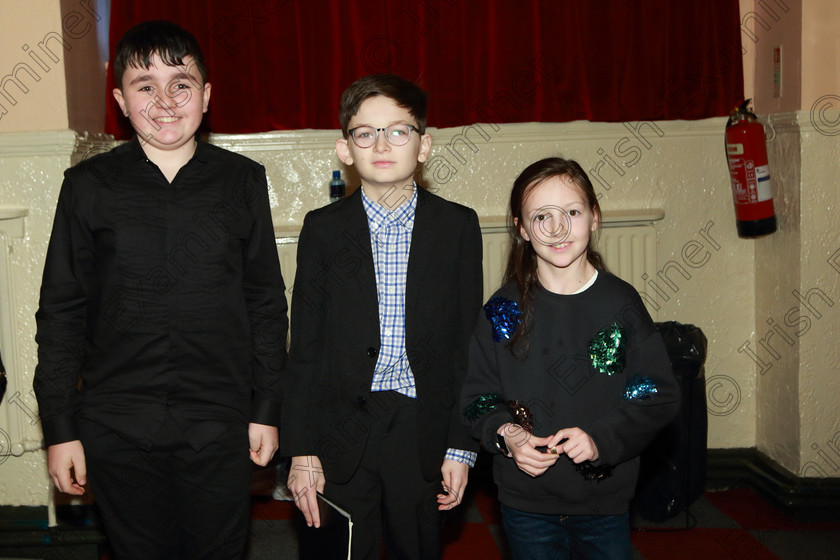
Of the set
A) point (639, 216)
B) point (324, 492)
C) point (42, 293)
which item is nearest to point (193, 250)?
point (42, 293)

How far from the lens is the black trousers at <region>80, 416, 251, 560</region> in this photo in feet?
5.51

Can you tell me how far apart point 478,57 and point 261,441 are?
1712 millimetres

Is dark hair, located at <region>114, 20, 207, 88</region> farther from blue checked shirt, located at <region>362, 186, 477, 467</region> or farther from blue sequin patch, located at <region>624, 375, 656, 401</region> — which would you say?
blue sequin patch, located at <region>624, 375, 656, 401</region>

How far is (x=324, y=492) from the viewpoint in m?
1.76

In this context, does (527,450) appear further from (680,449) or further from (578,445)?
(680,449)

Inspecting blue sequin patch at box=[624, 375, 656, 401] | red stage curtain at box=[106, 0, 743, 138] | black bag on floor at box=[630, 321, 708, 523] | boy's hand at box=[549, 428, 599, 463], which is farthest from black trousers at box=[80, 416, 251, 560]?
black bag on floor at box=[630, 321, 708, 523]

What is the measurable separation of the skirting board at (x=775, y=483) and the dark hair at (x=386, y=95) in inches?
77.2

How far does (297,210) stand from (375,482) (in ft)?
5.17

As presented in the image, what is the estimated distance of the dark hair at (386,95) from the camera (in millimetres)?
1771

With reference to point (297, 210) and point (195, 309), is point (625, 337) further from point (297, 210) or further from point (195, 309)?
point (297, 210)

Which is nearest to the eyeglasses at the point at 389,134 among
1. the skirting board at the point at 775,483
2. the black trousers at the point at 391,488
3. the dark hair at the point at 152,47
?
the dark hair at the point at 152,47

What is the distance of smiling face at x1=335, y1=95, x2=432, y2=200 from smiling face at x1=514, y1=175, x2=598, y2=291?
0.85 ft

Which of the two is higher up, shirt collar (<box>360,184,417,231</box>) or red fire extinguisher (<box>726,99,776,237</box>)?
red fire extinguisher (<box>726,99,776,237</box>)

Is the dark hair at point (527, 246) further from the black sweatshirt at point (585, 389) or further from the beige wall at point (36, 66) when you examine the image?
the beige wall at point (36, 66)
